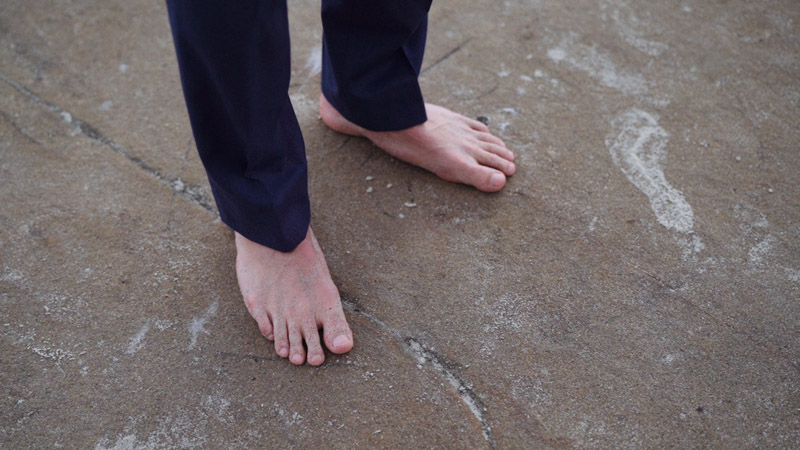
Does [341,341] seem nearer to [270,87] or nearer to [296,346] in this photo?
[296,346]

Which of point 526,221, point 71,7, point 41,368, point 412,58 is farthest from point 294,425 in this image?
point 71,7

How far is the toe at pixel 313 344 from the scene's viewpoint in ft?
4.42

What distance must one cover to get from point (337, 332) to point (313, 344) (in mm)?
60

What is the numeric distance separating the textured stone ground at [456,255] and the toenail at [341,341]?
1.4 inches

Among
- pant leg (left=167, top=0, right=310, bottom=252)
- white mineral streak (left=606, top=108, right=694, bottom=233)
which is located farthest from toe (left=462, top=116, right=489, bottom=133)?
pant leg (left=167, top=0, right=310, bottom=252)

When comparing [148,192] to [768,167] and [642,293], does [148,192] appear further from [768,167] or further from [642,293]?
[768,167]

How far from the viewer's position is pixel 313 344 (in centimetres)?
136

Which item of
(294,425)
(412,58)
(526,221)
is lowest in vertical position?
(294,425)

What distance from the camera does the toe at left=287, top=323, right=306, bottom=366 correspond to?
53.1 inches

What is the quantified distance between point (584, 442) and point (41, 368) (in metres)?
1.18

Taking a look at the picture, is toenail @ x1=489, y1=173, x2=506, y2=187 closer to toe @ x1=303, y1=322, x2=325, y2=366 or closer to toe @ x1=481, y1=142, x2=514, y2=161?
toe @ x1=481, y1=142, x2=514, y2=161

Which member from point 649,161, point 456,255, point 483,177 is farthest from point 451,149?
point 649,161

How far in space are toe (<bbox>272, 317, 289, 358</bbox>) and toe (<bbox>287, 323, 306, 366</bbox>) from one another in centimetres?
1

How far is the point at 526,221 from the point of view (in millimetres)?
1605
